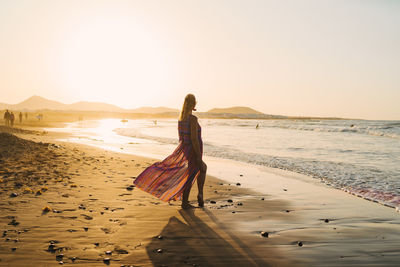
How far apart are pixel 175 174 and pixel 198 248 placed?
2.41 metres

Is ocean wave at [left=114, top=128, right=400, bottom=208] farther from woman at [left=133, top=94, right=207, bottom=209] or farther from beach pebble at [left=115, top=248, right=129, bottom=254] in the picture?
beach pebble at [left=115, top=248, right=129, bottom=254]

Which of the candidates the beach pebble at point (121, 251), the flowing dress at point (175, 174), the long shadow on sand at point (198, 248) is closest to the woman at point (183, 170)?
the flowing dress at point (175, 174)

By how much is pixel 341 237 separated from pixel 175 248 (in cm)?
287

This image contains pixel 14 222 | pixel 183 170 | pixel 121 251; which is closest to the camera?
pixel 121 251

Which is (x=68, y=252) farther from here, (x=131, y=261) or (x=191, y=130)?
(x=191, y=130)

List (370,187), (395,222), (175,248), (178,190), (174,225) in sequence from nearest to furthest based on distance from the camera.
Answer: (175,248) → (174,225) → (395,222) → (178,190) → (370,187)

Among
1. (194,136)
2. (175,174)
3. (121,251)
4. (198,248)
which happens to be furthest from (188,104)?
(121,251)

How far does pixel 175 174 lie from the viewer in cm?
655

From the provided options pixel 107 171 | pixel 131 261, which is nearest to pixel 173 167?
pixel 131 261

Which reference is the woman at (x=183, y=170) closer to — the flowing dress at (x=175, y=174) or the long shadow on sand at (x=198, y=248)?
the flowing dress at (x=175, y=174)

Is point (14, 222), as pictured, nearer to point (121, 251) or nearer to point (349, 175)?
point (121, 251)

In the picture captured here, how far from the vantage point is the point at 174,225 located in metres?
5.34

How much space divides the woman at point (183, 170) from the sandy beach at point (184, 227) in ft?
1.34

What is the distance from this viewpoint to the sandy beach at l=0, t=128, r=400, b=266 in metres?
4.02
